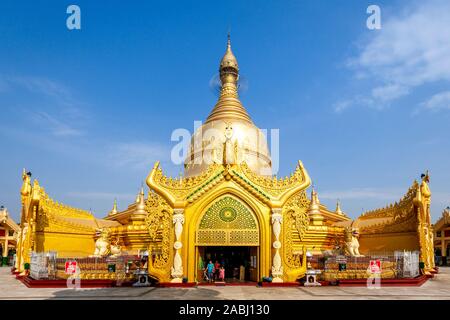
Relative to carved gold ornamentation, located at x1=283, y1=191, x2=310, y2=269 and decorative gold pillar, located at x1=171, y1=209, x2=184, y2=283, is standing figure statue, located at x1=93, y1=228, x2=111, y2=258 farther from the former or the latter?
carved gold ornamentation, located at x1=283, y1=191, x2=310, y2=269

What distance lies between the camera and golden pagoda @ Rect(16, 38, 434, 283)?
1900 cm

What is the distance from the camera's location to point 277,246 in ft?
61.6

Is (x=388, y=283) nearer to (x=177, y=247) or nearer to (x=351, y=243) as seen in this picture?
(x=351, y=243)

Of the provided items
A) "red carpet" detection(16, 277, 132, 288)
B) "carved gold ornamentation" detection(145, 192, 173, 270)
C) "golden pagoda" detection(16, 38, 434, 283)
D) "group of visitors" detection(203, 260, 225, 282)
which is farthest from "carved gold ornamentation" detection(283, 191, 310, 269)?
"red carpet" detection(16, 277, 132, 288)

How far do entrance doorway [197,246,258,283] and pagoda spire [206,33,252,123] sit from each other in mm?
15308

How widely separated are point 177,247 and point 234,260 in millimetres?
6102

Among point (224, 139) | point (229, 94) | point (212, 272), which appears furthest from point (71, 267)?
point (229, 94)

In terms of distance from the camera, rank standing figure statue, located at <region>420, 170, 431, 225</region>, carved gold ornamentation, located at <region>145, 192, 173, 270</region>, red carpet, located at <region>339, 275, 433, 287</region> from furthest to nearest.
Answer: standing figure statue, located at <region>420, 170, 431, 225</region> < carved gold ornamentation, located at <region>145, 192, 173, 270</region> < red carpet, located at <region>339, 275, 433, 287</region>

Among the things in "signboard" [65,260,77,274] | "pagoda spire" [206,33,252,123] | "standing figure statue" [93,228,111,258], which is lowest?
"signboard" [65,260,77,274]

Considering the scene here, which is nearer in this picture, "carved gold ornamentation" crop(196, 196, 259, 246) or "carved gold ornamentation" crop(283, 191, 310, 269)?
"carved gold ornamentation" crop(283, 191, 310, 269)

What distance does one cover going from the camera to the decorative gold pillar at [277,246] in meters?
18.6

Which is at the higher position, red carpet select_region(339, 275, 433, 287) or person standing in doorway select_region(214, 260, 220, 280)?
person standing in doorway select_region(214, 260, 220, 280)

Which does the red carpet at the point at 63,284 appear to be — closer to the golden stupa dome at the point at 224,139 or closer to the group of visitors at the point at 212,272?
the group of visitors at the point at 212,272
